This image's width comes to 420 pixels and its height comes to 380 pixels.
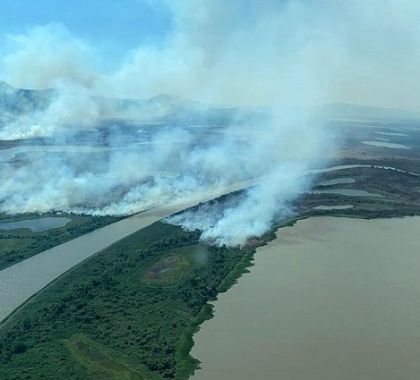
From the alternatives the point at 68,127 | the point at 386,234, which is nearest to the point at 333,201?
the point at 386,234

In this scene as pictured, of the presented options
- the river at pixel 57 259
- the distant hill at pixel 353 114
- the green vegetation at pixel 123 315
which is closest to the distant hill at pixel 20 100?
the river at pixel 57 259

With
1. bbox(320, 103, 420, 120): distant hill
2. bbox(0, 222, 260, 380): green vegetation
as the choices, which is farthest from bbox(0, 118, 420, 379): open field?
bbox(320, 103, 420, 120): distant hill

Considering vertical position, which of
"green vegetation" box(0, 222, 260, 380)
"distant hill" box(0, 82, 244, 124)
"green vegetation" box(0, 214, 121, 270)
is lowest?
"green vegetation" box(0, 222, 260, 380)

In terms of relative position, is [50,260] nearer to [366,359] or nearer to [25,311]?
[25,311]

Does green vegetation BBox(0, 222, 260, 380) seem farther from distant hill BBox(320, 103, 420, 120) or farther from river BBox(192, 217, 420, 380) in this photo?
distant hill BBox(320, 103, 420, 120)

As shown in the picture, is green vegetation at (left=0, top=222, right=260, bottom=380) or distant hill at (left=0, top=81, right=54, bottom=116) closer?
green vegetation at (left=0, top=222, right=260, bottom=380)

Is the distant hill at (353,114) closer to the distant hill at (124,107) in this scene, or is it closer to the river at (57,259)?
the distant hill at (124,107)
